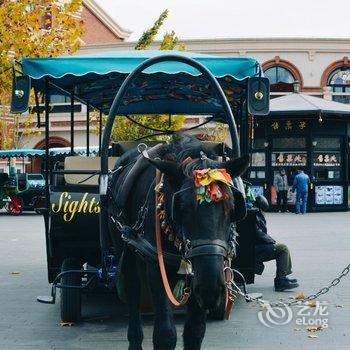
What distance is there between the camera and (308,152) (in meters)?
27.9

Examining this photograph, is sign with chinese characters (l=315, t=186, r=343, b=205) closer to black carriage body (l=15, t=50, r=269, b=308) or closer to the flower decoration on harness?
black carriage body (l=15, t=50, r=269, b=308)

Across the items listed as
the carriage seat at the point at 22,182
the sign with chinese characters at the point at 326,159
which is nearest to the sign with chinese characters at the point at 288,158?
the sign with chinese characters at the point at 326,159

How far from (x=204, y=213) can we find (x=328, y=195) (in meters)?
24.7

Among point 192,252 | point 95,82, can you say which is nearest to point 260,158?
point 95,82

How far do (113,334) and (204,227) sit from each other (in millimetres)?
3008

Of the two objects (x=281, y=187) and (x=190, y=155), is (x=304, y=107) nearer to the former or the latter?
(x=281, y=187)

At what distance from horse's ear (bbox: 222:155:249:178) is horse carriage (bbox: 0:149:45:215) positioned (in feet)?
73.8

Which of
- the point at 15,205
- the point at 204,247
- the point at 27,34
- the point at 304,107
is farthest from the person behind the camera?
the point at 304,107

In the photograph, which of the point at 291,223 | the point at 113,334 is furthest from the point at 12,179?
the point at 113,334

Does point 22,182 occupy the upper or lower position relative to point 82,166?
lower

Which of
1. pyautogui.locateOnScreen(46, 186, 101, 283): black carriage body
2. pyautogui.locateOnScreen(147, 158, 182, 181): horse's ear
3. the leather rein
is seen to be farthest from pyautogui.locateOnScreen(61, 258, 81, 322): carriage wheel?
pyautogui.locateOnScreen(147, 158, 182, 181): horse's ear

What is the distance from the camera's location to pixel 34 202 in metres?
27.1

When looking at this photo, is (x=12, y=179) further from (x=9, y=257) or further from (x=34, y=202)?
(x=9, y=257)

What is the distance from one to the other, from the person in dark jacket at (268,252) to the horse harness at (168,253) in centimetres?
246
